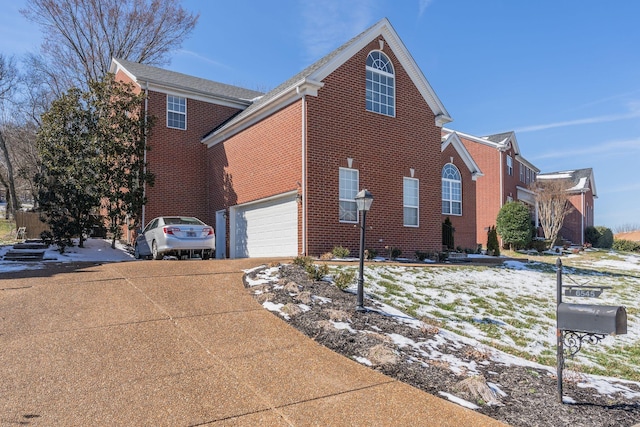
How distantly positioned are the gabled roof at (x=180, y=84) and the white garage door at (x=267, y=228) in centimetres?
580

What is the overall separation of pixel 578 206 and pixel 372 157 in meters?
33.4

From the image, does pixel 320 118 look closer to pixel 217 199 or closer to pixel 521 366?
pixel 217 199

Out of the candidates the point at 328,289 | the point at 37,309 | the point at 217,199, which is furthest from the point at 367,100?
A: the point at 37,309

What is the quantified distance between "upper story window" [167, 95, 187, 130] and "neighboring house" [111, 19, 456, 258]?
0.05 meters

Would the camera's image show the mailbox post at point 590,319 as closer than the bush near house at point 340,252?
Yes

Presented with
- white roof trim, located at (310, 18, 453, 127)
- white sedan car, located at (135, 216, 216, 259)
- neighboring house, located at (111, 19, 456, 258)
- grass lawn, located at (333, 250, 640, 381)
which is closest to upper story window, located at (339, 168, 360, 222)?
neighboring house, located at (111, 19, 456, 258)

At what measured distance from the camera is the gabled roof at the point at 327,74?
1448 cm

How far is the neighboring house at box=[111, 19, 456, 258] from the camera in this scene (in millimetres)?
14570

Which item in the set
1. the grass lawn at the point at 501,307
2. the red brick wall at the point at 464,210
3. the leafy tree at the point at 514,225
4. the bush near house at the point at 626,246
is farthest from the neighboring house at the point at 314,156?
the bush near house at the point at 626,246

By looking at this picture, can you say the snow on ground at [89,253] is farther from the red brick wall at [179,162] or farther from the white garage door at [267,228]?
the white garage door at [267,228]

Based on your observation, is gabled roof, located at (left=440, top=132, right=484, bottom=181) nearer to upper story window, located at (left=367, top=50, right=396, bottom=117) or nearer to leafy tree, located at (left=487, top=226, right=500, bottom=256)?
leafy tree, located at (left=487, top=226, right=500, bottom=256)

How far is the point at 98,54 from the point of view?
3062 centimetres

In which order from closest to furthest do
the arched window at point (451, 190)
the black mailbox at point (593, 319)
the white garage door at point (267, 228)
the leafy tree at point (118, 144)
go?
the black mailbox at point (593, 319) → the white garage door at point (267, 228) → the leafy tree at point (118, 144) → the arched window at point (451, 190)

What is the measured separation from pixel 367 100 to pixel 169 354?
12.3 meters
